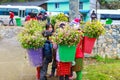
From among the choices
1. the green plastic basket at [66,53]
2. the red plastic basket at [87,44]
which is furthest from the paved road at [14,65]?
the green plastic basket at [66,53]

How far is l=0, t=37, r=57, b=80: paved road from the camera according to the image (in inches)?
357

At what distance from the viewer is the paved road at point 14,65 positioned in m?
9.07

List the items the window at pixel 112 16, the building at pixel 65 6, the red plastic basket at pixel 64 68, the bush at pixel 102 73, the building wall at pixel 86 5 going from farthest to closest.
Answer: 1. the building wall at pixel 86 5
2. the building at pixel 65 6
3. the window at pixel 112 16
4. the bush at pixel 102 73
5. the red plastic basket at pixel 64 68

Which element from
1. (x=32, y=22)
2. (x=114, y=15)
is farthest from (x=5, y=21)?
(x=32, y=22)

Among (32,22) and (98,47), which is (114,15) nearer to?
(98,47)

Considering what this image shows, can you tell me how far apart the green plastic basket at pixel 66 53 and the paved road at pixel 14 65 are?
1.70 meters

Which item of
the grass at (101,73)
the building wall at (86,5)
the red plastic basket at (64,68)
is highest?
the building wall at (86,5)

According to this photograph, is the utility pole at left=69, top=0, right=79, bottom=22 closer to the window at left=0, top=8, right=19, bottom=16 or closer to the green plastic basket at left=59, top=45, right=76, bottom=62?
the green plastic basket at left=59, top=45, right=76, bottom=62

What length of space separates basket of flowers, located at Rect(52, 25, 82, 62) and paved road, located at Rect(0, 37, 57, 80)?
1742 millimetres

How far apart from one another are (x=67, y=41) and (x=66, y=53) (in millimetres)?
253

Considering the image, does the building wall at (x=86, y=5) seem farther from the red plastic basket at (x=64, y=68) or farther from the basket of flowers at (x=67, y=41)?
the basket of flowers at (x=67, y=41)

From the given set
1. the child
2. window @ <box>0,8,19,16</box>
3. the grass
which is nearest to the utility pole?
the grass

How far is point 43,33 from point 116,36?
5.11 m

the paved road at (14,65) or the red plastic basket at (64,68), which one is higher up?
the red plastic basket at (64,68)
